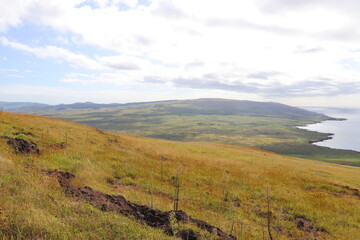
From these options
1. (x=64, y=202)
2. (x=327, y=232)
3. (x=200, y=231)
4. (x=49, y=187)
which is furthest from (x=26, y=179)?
(x=327, y=232)

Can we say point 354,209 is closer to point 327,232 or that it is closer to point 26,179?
point 327,232

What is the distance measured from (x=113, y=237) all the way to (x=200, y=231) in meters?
2.62

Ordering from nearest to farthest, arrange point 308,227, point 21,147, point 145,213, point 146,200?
1. point 145,213
2. point 146,200
3. point 308,227
4. point 21,147

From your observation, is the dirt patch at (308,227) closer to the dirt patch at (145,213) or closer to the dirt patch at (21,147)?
the dirt patch at (145,213)

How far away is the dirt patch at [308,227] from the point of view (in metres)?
9.30

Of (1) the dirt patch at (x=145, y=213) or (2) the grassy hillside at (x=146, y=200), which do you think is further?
(1) the dirt patch at (x=145, y=213)

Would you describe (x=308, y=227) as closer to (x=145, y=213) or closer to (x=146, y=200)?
(x=146, y=200)

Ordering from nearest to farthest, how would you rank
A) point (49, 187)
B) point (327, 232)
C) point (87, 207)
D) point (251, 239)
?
point (87, 207)
point (49, 187)
point (251, 239)
point (327, 232)

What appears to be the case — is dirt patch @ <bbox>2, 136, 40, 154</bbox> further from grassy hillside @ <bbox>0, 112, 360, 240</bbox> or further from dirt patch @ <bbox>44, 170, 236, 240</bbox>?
dirt patch @ <bbox>44, 170, 236, 240</bbox>

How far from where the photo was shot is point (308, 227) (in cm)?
972

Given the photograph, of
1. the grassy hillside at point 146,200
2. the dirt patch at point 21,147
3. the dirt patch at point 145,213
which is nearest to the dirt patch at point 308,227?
the grassy hillside at point 146,200

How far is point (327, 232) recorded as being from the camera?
9523mm

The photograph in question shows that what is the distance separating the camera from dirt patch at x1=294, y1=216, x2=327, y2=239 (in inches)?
366

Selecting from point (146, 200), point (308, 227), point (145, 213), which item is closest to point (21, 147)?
point (146, 200)
